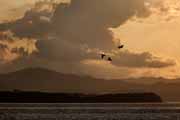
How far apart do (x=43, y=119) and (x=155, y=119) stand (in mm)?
19413

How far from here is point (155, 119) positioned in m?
104

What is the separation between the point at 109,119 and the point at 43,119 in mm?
11493

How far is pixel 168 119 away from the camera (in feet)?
341

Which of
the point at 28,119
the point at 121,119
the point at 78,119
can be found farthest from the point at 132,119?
the point at 28,119

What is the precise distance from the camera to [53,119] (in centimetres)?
10606

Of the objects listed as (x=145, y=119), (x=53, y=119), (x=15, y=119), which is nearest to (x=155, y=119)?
(x=145, y=119)

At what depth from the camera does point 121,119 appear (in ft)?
344

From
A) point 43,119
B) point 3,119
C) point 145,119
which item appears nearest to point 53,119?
point 43,119

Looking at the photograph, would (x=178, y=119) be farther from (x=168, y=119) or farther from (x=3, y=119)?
(x=3, y=119)

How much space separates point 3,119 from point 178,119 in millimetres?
29778

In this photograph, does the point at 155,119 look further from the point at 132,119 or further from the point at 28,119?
the point at 28,119

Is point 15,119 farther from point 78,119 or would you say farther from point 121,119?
point 121,119

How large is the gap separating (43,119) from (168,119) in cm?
2162

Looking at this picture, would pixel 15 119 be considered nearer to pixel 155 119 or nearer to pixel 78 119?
pixel 78 119
